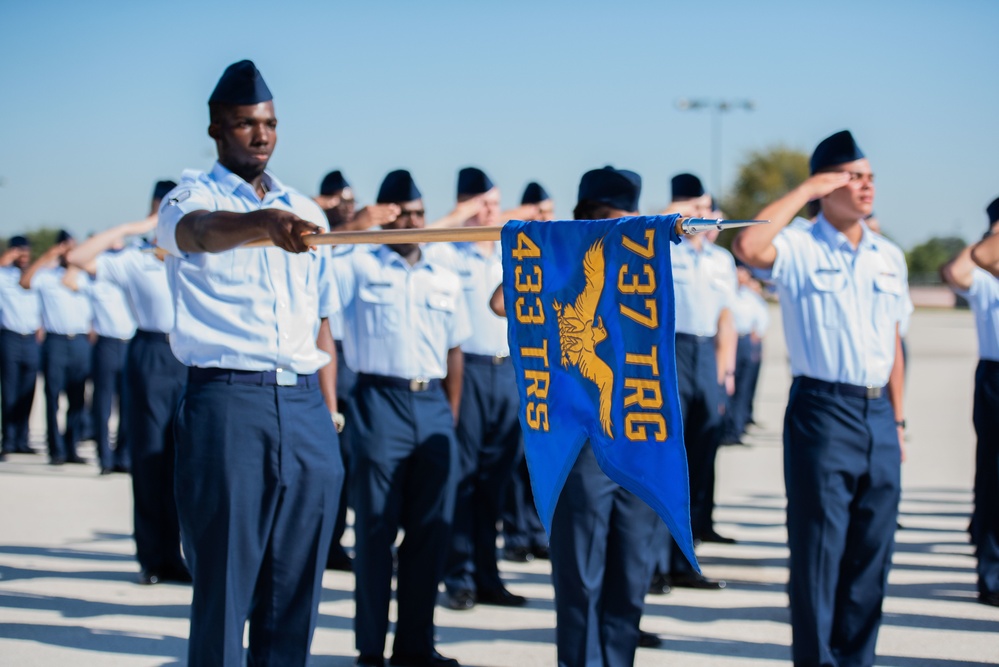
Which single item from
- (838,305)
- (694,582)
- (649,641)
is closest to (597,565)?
(649,641)

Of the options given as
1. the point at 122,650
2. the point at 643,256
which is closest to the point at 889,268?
the point at 643,256

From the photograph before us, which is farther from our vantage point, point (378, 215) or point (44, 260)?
point (44, 260)

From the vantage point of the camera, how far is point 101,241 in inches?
311

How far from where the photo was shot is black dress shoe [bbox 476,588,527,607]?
660cm

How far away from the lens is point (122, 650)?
560 centimetres

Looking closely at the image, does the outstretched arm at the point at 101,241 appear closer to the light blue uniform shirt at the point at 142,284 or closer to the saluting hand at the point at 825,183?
the light blue uniform shirt at the point at 142,284

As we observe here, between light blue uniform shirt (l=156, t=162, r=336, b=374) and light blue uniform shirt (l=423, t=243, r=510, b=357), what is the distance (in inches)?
→ 111

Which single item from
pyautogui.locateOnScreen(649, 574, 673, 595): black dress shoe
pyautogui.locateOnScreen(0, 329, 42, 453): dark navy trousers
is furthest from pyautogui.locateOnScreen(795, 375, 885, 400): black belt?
pyautogui.locateOnScreen(0, 329, 42, 453): dark navy trousers

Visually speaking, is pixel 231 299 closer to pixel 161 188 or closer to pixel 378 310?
pixel 378 310

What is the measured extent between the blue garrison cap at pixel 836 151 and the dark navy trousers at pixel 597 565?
1.73 metres

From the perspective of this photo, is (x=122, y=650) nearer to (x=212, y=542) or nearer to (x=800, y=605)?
(x=212, y=542)

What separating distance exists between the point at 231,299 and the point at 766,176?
88.7 metres

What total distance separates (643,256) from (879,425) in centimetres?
206

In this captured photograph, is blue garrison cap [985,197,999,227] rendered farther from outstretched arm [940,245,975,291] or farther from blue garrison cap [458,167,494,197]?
blue garrison cap [458,167,494,197]
